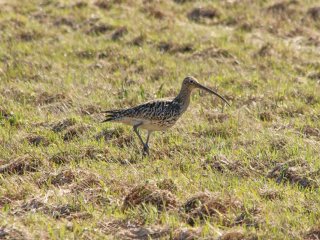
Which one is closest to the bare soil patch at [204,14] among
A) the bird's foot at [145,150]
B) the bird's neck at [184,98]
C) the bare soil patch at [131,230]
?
the bird's neck at [184,98]

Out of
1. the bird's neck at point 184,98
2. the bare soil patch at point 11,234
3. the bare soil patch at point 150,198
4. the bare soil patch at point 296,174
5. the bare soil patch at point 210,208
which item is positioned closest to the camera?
the bare soil patch at point 11,234

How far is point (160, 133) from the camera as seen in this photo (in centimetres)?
1117

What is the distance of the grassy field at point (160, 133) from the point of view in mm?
7621

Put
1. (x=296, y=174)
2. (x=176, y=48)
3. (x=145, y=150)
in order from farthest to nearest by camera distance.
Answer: (x=176, y=48) < (x=145, y=150) < (x=296, y=174)

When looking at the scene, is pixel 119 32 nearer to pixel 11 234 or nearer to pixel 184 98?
pixel 184 98

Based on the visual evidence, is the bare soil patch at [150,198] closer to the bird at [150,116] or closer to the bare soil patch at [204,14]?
the bird at [150,116]

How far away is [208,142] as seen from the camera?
10.3 meters

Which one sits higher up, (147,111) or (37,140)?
(147,111)

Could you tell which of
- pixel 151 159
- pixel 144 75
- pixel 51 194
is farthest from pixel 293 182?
pixel 144 75

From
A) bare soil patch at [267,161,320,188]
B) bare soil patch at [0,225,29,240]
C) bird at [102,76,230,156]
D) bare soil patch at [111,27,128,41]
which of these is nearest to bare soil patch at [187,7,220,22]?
bare soil patch at [111,27,128,41]

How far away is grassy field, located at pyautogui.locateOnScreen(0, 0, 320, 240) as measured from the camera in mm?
7621

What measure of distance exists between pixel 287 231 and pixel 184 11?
11555 millimetres

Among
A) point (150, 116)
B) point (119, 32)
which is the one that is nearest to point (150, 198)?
point (150, 116)

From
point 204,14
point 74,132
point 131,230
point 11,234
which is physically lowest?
point 204,14
